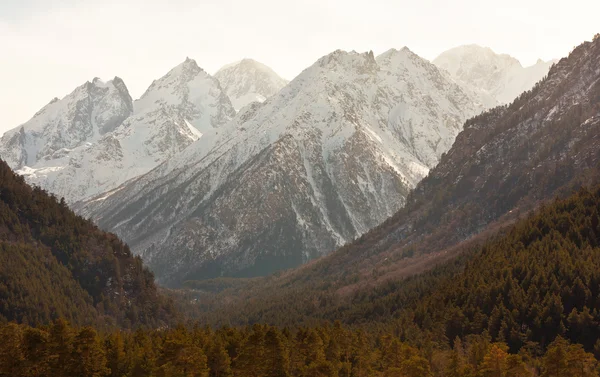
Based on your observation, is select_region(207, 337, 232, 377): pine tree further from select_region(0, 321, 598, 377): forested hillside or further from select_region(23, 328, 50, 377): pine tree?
select_region(23, 328, 50, 377): pine tree

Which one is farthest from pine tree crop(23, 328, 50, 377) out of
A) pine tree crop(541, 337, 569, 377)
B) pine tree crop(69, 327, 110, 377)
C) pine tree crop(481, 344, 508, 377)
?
pine tree crop(541, 337, 569, 377)

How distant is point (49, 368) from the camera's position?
132 metres

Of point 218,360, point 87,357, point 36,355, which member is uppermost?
point 36,355

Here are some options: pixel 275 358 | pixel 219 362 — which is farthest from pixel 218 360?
pixel 275 358

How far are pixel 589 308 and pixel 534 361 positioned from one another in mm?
36028

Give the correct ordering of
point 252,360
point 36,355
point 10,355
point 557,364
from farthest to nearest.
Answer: point 252,360, point 557,364, point 36,355, point 10,355

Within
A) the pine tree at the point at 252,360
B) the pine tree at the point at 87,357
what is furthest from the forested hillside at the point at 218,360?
the pine tree at the point at 252,360

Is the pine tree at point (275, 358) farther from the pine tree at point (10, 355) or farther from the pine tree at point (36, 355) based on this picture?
the pine tree at point (10, 355)

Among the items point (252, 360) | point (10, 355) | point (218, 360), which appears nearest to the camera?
point (10, 355)

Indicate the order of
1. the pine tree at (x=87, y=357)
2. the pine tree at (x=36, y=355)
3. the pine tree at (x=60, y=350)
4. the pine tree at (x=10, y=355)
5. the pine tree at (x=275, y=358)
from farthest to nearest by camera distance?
the pine tree at (x=275, y=358) → the pine tree at (x=87, y=357) → the pine tree at (x=60, y=350) → the pine tree at (x=36, y=355) → the pine tree at (x=10, y=355)

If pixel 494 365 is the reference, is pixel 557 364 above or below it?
below

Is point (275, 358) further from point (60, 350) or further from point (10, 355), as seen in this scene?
point (10, 355)

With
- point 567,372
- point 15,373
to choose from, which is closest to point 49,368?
point 15,373

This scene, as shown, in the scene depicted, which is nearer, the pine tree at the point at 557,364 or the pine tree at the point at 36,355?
the pine tree at the point at 36,355
